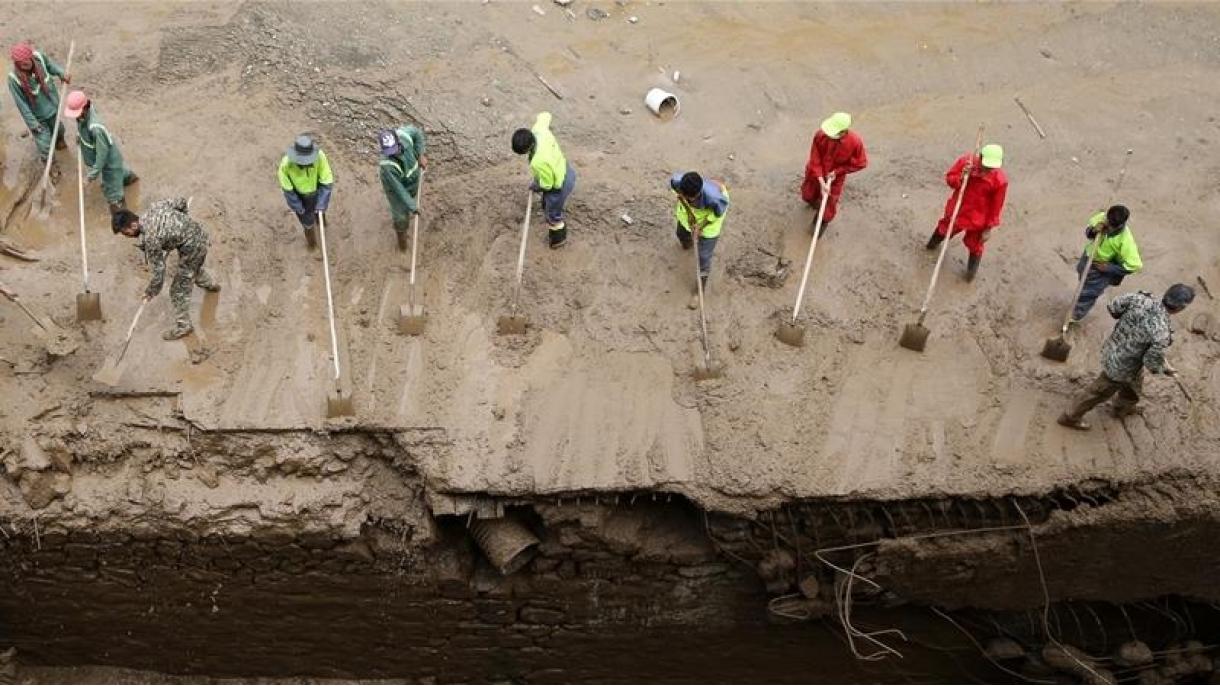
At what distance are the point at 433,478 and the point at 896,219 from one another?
421 cm

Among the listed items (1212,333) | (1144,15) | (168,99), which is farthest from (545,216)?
(1144,15)

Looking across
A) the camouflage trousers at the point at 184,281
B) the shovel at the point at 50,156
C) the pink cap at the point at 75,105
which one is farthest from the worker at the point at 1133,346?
the shovel at the point at 50,156

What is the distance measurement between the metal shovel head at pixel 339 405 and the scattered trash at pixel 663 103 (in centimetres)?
370

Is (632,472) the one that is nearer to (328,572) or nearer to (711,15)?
(328,572)

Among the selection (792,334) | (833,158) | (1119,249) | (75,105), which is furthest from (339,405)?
(1119,249)

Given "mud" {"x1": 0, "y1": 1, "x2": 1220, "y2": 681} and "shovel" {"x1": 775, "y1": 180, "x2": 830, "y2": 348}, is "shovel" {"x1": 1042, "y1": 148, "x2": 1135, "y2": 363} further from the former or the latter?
"shovel" {"x1": 775, "y1": 180, "x2": 830, "y2": 348}

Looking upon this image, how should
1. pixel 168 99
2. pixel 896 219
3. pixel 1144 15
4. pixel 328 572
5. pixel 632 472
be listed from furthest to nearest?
pixel 1144 15, pixel 168 99, pixel 896 219, pixel 328 572, pixel 632 472

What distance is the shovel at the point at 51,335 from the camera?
7383 mm

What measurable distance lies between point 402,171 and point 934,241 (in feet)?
13.5

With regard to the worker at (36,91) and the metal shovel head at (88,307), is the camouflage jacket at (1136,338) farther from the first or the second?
the worker at (36,91)

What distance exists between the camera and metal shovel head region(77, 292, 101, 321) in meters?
7.62

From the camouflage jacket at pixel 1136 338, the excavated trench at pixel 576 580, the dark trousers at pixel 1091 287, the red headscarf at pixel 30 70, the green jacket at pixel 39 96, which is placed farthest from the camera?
the green jacket at pixel 39 96

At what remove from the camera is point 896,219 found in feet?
27.8

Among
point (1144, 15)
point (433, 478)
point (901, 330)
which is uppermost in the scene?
point (1144, 15)
